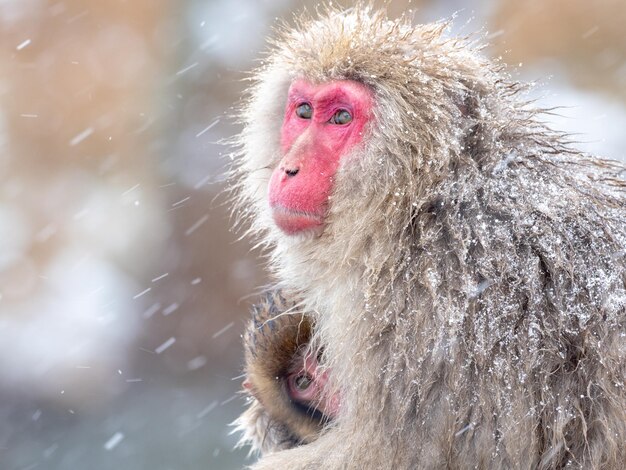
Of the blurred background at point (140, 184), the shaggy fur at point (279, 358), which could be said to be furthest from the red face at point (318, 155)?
the blurred background at point (140, 184)

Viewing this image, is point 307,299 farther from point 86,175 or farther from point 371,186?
point 86,175

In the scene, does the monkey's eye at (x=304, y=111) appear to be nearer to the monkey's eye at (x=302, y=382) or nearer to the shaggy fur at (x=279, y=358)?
the shaggy fur at (x=279, y=358)

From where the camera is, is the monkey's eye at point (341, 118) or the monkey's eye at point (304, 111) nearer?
the monkey's eye at point (341, 118)

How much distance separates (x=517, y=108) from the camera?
2398 millimetres

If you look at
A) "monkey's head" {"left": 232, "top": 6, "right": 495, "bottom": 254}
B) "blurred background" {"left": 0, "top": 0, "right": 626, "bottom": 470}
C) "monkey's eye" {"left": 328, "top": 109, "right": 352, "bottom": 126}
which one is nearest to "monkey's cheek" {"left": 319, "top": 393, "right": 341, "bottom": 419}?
"monkey's head" {"left": 232, "top": 6, "right": 495, "bottom": 254}

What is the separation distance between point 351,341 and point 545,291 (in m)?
0.52

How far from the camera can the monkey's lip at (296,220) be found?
91.9 inches

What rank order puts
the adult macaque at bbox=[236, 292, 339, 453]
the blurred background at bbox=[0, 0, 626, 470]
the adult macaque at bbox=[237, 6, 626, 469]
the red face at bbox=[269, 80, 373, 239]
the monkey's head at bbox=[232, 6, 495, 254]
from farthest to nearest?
the blurred background at bbox=[0, 0, 626, 470] → the adult macaque at bbox=[236, 292, 339, 453] → the red face at bbox=[269, 80, 373, 239] → the monkey's head at bbox=[232, 6, 495, 254] → the adult macaque at bbox=[237, 6, 626, 469]

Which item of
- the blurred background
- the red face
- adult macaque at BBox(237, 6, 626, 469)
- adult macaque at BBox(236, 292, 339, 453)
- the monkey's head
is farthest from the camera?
the blurred background

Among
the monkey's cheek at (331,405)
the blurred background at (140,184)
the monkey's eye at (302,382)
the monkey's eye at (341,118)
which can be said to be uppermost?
the monkey's eye at (341,118)

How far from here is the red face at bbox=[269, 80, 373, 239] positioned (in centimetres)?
232

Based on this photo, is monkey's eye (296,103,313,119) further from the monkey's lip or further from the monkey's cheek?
the monkey's cheek

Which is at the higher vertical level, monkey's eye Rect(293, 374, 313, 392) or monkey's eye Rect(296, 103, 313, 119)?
monkey's eye Rect(296, 103, 313, 119)

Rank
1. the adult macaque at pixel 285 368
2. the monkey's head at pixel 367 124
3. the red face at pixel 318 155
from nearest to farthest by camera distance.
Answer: the monkey's head at pixel 367 124, the red face at pixel 318 155, the adult macaque at pixel 285 368
